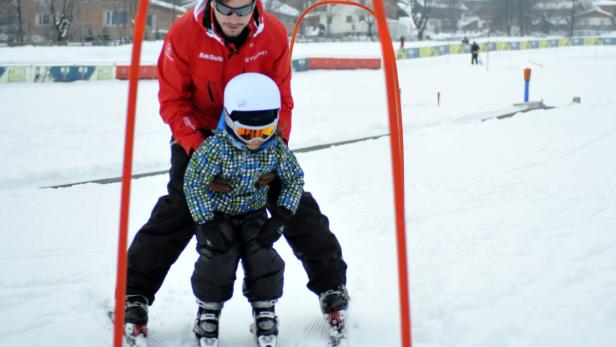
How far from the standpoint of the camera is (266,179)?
3.55 m

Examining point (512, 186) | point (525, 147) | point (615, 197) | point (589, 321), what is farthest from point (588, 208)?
point (525, 147)

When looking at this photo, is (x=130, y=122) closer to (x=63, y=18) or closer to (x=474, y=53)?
(x=474, y=53)

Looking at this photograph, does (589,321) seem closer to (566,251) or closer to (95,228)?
(566,251)

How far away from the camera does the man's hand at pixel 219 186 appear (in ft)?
11.2

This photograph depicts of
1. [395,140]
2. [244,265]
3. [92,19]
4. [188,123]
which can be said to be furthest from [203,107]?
[92,19]

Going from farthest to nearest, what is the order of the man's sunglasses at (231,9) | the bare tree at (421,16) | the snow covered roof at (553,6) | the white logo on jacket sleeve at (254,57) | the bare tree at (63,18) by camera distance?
the snow covered roof at (553,6) → the bare tree at (421,16) → the bare tree at (63,18) → the white logo on jacket sleeve at (254,57) → the man's sunglasses at (231,9)

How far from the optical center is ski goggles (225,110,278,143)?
3316 millimetres

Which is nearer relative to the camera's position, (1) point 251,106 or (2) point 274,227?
(1) point 251,106

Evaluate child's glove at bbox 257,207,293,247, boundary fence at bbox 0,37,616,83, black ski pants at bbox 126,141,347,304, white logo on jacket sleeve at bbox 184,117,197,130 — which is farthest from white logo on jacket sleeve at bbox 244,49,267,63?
boundary fence at bbox 0,37,616,83

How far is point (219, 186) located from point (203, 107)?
504 mm

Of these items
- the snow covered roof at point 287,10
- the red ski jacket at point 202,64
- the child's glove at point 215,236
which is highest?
the snow covered roof at point 287,10

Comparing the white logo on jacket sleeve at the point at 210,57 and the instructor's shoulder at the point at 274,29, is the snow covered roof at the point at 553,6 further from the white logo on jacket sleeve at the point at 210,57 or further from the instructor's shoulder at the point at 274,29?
the white logo on jacket sleeve at the point at 210,57

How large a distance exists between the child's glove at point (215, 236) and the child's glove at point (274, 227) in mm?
165

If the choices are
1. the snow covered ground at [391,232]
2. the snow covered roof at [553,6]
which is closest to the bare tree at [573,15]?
the snow covered roof at [553,6]
